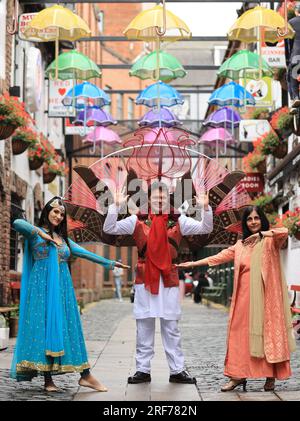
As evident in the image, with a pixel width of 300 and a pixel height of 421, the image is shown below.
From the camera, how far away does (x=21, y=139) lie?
749 inches

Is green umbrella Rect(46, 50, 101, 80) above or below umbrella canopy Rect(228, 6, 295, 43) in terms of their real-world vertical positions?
above

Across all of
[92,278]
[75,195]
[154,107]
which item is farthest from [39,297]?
[92,278]

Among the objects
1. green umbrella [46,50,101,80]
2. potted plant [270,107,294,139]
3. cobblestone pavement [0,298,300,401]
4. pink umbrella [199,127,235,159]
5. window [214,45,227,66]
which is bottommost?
cobblestone pavement [0,298,300,401]

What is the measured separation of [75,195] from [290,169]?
1220 cm

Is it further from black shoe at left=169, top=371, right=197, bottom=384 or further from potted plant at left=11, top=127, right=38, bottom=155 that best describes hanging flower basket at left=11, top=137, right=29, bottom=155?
black shoe at left=169, top=371, right=197, bottom=384

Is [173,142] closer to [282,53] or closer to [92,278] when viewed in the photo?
[282,53]

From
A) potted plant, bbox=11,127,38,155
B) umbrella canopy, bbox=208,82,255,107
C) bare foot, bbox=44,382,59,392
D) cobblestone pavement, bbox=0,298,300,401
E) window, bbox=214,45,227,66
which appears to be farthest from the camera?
window, bbox=214,45,227,66

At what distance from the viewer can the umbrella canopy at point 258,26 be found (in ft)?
49.5

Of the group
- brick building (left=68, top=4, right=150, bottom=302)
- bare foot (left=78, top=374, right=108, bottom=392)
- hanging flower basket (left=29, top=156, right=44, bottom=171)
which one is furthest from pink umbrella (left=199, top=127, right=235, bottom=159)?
bare foot (left=78, top=374, right=108, bottom=392)

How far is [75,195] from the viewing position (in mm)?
9469

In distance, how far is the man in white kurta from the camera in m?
9.20

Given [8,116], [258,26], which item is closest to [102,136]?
[8,116]

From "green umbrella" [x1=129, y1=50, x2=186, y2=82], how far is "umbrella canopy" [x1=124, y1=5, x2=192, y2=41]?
11.3 feet

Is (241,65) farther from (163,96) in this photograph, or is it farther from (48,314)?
(48,314)
